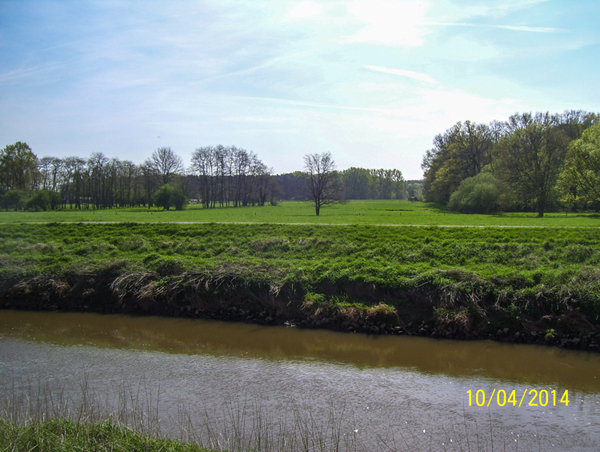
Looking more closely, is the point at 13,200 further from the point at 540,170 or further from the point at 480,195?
the point at 540,170

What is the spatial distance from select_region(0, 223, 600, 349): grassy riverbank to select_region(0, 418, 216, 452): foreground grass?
26.4 ft

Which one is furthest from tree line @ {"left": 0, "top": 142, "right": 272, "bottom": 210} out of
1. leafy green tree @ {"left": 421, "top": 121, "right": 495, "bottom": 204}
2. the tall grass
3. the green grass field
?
the tall grass

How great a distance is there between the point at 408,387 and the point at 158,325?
330 inches

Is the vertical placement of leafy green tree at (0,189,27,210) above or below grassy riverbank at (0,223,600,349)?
above

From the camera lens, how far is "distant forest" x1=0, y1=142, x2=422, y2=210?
59.4 meters

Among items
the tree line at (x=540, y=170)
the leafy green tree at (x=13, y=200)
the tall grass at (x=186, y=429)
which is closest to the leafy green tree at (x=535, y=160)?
→ the tree line at (x=540, y=170)

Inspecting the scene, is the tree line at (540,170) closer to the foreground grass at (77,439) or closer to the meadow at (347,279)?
the meadow at (347,279)

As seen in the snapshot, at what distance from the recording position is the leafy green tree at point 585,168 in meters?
40.1

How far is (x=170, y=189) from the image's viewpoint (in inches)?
2645

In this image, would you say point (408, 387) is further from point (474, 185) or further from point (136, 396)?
point (474, 185)

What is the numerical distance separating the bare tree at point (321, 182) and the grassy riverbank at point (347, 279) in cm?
3018

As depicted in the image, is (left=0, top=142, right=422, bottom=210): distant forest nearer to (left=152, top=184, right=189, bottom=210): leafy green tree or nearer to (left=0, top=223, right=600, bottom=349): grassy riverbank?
(left=152, top=184, right=189, bottom=210): leafy green tree

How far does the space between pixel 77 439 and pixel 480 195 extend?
50.5 meters

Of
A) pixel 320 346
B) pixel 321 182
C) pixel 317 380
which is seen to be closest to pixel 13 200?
pixel 321 182
